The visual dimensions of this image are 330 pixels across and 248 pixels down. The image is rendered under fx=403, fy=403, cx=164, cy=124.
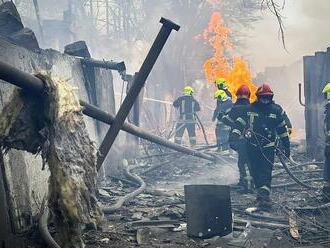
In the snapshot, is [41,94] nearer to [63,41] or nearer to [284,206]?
[284,206]

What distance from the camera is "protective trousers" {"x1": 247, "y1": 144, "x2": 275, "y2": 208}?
7.09m

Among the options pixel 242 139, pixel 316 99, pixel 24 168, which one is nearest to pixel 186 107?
pixel 316 99

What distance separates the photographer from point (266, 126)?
720cm

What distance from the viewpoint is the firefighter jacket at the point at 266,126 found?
7148 millimetres

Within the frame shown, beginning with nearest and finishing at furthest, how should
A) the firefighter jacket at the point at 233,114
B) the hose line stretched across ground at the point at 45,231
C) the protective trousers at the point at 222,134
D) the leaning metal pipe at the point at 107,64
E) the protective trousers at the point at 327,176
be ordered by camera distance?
the hose line stretched across ground at the point at 45,231, the protective trousers at the point at 327,176, the firefighter jacket at the point at 233,114, the leaning metal pipe at the point at 107,64, the protective trousers at the point at 222,134

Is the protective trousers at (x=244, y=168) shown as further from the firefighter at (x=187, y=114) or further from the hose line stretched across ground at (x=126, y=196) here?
the firefighter at (x=187, y=114)

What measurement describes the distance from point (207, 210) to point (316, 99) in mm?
7578

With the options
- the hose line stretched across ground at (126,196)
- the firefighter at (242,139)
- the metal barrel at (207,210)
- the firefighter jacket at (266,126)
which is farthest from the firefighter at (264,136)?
the hose line stretched across ground at (126,196)

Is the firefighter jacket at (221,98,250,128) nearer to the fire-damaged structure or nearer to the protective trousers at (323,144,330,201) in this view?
the protective trousers at (323,144,330,201)

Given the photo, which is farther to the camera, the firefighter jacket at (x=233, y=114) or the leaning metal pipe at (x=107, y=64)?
the leaning metal pipe at (x=107, y=64)

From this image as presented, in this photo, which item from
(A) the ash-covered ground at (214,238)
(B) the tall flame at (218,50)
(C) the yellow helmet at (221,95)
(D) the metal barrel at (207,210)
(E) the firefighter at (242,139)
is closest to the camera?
(A) the ash-covered ground at (214,238)

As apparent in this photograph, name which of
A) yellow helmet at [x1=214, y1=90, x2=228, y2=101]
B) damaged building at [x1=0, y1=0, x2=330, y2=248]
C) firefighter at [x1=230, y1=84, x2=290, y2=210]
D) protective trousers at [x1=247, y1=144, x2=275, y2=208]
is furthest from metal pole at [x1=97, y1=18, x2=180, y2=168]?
yellow helmet at [x1=214, y1=90, x2=228, y2=101]

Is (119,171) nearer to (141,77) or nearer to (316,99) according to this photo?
(316,99)

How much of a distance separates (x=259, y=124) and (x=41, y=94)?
210 inches
